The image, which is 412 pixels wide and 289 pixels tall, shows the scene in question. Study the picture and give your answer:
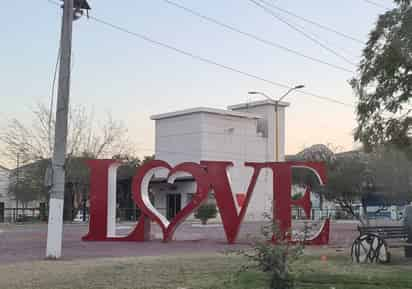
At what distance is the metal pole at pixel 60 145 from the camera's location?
57.8ft

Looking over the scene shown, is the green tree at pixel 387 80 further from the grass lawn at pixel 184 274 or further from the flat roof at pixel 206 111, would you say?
the flat roof at pixel 206 111

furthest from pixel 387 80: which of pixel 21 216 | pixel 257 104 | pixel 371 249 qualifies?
pixel 257 104

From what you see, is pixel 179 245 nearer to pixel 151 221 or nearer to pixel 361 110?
pixel 151 221

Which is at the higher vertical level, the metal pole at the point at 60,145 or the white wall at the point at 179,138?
the white wall at the point at 179,138

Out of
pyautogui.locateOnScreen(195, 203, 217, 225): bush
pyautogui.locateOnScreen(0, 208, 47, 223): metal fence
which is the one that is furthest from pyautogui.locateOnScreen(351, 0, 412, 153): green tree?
pyautogui.locateOnScreen(0, 208, 47, 223): metal fence

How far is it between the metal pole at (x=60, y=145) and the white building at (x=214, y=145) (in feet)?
163

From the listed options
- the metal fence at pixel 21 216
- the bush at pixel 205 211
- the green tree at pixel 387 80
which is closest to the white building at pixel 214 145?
the metal fence at pixel 21 216

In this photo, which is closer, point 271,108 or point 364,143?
Result: point 364,143

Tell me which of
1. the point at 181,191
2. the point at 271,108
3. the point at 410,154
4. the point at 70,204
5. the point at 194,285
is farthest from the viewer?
the point at 271,108

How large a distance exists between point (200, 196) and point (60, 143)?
8253 millimetres

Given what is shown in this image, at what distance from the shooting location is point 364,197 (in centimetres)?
4416

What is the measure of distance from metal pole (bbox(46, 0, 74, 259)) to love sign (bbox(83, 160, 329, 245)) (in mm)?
7760

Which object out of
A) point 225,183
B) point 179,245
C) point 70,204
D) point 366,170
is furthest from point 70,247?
point 70,204

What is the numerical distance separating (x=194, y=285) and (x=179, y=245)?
40.4 ft
